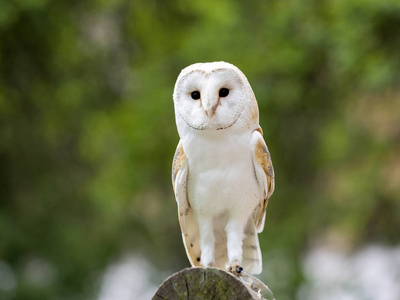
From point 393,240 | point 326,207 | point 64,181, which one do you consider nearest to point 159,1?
point 64,181

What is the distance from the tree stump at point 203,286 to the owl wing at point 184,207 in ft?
1.92

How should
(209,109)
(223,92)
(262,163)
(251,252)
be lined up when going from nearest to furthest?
1. (209,109)
2. (223,92)
3. (262,163)
4. (251,252)

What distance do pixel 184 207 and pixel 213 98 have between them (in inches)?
22.6

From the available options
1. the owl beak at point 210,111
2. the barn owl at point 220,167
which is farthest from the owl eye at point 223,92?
the owl beak at point 210,111

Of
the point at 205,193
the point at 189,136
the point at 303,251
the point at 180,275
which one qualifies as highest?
the point at 189,136

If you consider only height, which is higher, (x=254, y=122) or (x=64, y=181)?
(x=254, y=122)

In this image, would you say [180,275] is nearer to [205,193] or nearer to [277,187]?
[205,193]

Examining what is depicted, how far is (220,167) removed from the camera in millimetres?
3422

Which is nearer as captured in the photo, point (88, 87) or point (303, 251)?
point (303, 251)

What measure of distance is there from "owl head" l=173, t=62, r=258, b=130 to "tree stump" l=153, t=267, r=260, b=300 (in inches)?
25.8

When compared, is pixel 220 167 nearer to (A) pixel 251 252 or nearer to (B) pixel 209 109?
(B) pixel 209 109

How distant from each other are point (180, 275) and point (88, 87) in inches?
337

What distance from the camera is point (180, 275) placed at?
3.00 meters

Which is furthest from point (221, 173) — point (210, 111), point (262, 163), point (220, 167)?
point (210, 111)
